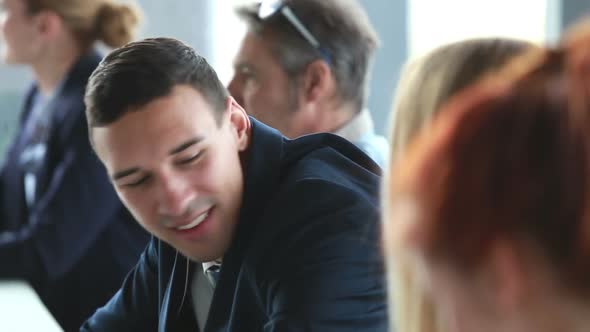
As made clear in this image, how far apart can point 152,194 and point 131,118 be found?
95mm

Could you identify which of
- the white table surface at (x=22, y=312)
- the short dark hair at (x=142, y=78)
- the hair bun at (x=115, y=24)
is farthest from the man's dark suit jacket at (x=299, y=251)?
the hair bun at (x=115, y=24)

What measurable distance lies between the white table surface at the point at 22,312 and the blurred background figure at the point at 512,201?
1.36m

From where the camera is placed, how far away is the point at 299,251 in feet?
3.82

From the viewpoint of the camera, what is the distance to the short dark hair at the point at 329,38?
2027mm

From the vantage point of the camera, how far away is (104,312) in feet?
5.05

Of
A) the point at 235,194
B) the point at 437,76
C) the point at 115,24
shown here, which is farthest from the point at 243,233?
the point at 115,24

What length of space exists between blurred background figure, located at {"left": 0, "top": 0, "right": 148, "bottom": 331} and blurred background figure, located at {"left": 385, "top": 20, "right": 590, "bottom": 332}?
1736 millimetres

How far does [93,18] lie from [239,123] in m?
1.46

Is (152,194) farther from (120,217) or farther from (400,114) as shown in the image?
(120,217)

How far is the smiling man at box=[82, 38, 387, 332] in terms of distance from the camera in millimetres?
1130

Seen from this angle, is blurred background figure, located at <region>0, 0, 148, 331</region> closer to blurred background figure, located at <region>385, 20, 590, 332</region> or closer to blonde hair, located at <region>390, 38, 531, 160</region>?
blonde hair, located at <region>390, 38, 531, 160</region>

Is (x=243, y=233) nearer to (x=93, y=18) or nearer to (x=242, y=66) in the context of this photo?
(x=242, y=66)

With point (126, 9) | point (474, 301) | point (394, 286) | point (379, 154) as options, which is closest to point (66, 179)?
point (126, 9)

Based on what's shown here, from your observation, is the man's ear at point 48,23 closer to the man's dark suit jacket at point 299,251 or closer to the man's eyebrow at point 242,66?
the man's eyebrow at point 242,66
